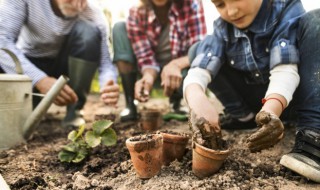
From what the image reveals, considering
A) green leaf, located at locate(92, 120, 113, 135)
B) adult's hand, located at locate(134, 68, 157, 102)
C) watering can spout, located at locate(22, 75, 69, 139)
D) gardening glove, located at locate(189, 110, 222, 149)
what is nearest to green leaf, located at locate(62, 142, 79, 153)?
green leaf, located at locate(92, 120, 113, 135)

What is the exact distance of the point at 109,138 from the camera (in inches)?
74.5

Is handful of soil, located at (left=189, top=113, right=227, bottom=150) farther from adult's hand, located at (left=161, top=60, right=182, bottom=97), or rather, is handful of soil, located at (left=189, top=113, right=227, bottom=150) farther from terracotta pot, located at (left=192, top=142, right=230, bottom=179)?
adult's hand, located at (left=161, top=60, right=182, bottom=97)

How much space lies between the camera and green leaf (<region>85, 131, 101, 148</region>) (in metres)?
1.82

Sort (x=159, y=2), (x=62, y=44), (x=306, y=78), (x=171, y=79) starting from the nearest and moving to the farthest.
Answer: (x=306, y=78) → (x=171, y=79) → (x=159, y=2) → (x=62, y=44)

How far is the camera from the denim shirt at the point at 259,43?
71.6 inches

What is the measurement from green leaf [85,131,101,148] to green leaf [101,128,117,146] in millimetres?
44

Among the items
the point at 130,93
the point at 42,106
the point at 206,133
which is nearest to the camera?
the point at 206,133

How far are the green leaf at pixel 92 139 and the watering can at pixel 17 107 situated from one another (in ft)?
1.61

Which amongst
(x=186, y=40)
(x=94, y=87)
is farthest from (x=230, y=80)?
(x=94, y=87)

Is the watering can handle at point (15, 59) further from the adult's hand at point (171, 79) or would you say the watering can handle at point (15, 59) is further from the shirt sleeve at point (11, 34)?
the adult's hand at point (171, 79)

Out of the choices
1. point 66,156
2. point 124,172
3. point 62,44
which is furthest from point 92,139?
point 62,44

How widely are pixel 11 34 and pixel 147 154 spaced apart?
1715 millimetres

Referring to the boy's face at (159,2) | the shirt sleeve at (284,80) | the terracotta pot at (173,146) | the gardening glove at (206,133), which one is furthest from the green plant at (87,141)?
the boy's face at (159,2)

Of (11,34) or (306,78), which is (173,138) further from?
(11,34)
